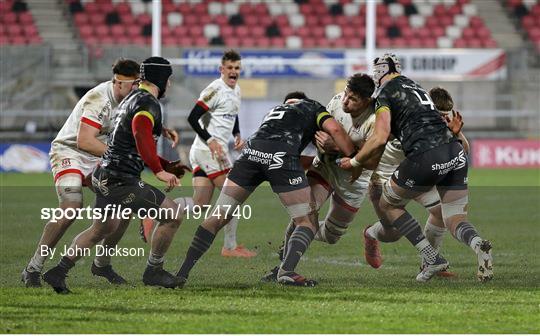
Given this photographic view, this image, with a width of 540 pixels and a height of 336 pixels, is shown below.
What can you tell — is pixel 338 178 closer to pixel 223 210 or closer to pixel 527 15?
pixel 223 210

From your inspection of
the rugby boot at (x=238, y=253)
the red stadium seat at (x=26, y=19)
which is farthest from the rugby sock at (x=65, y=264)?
the red stadium seat at (x=26, y=19)

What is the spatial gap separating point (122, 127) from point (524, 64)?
974 inches

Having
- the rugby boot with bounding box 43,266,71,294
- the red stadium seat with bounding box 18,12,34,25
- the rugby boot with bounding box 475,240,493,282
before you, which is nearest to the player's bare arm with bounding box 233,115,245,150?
the rugby boot with bounding box 475,240,493,282

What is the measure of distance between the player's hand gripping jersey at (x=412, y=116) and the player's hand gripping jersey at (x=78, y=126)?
2416 millimetres

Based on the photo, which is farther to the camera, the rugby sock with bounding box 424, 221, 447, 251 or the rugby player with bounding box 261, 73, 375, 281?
the rugby sock with bounding box 424, 221, 447, 251

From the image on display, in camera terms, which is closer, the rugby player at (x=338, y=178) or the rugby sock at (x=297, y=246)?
the rugby sock at (x=297, y=246)

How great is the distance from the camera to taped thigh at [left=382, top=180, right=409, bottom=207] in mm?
10102

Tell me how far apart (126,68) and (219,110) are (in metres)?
3.57

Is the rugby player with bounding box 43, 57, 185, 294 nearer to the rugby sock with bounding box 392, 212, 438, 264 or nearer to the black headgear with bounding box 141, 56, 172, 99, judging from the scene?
the black headgear with bounding box 141, 56, 172, 99

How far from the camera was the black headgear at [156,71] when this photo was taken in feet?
30.8

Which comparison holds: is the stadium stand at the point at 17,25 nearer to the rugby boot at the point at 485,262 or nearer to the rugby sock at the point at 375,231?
the rugby sock at the point at 375,231

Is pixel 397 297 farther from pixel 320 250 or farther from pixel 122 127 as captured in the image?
pixel 320 250

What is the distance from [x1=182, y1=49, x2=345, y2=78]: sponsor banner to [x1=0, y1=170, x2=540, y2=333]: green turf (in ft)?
52.8

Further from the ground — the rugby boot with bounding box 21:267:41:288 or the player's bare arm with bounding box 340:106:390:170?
the player's bare arm with bounding box 340:106:390:170
